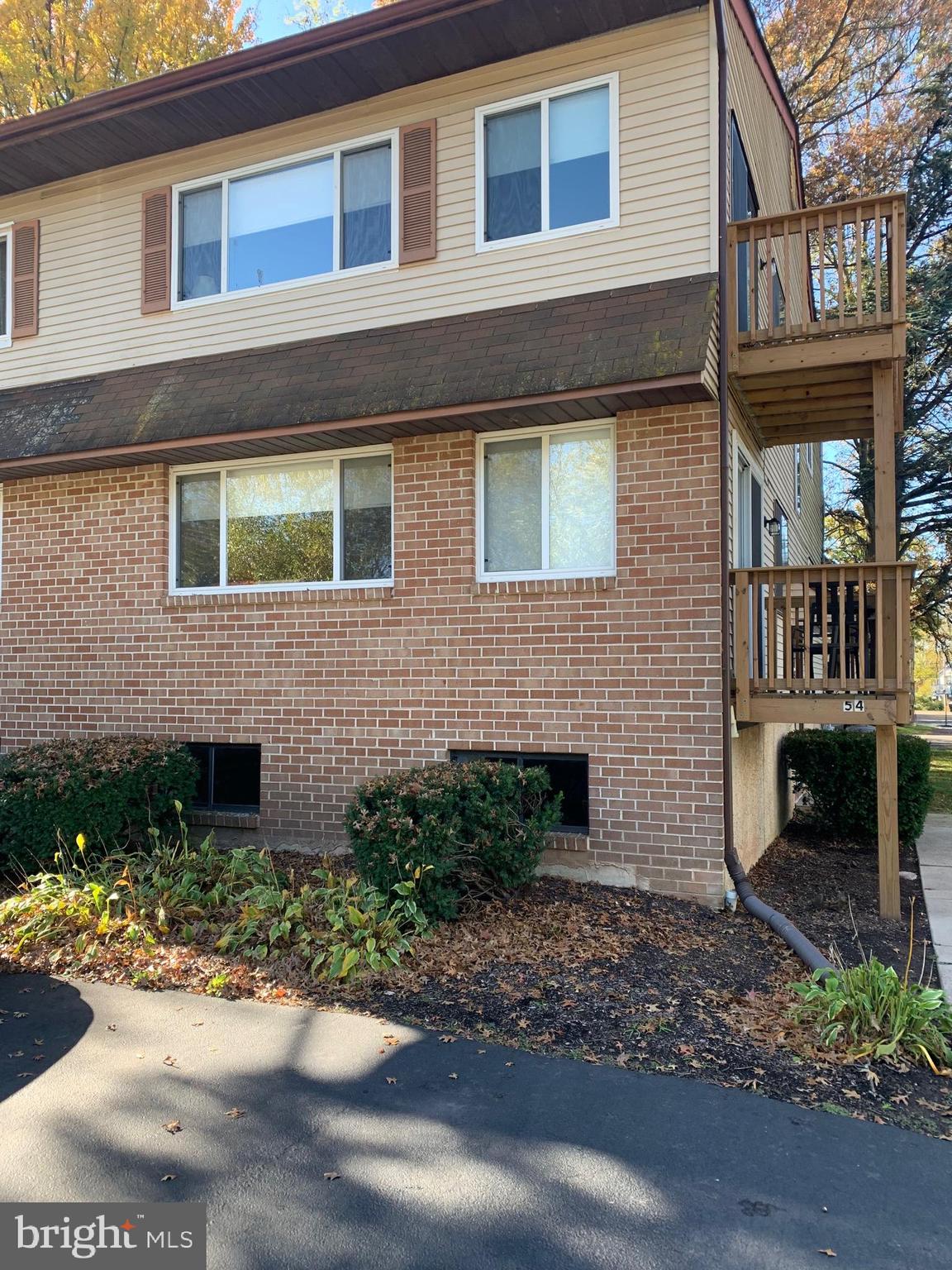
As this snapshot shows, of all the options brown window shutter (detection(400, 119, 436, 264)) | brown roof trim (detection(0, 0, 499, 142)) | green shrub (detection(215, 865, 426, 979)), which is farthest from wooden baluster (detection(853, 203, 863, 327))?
green shrub (detection(215, 865, 426, 979))

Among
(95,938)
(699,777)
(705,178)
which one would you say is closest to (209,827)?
(95,938)

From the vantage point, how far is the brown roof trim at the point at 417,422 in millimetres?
6680

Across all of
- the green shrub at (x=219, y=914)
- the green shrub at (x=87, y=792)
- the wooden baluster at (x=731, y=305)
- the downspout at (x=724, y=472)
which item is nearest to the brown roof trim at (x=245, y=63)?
the downspout at (x=724, y=472)

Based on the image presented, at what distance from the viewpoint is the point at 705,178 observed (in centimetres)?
702

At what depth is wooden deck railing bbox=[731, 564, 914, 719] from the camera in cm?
665

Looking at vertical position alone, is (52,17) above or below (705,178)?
above

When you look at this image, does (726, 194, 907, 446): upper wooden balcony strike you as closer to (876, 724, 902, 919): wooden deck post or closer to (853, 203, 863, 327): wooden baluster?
(853, 203, 863, 327): wooden baluster

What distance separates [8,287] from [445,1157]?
1007 centimetres

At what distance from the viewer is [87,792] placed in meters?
7.20

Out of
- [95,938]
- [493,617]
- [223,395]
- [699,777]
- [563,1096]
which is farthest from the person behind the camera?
[223,395]

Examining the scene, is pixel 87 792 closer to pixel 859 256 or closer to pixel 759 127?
pixel 859 256

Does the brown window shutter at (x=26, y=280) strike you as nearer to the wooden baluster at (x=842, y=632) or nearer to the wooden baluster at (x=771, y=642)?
the wooden baluster at (x=771, y=642)

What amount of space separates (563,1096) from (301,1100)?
1133 millimetres

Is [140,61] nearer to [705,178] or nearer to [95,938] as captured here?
[705,178]
